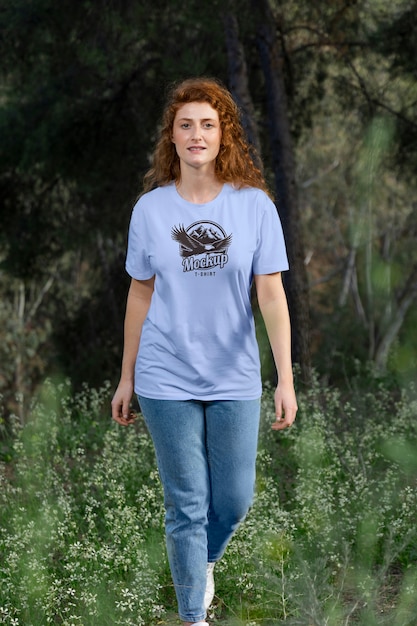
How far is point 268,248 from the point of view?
3.75m

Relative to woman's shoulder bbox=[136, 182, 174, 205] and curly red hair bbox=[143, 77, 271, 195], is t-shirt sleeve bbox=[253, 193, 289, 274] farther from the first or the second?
woman's shoulder bbox=[136, 182, 174, 205]

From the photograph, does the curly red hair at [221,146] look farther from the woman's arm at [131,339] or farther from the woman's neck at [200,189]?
the woman's arm at [131,339]

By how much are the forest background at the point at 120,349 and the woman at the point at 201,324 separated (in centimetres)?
43

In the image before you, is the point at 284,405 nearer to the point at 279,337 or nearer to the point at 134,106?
the point at 279,337

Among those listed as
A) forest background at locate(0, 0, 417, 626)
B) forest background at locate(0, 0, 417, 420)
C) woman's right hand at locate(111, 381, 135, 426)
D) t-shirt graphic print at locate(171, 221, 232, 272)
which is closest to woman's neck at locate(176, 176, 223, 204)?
t-shirt graphic print at locate(171, 221, 232, 272)

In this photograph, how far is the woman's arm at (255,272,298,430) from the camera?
377cm

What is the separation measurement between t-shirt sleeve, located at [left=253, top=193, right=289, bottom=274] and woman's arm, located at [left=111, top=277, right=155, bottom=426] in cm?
43

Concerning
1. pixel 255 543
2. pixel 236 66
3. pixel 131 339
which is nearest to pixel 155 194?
pixel 131 339

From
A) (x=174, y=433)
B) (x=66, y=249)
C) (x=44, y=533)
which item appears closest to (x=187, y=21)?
(x=66, y=249)

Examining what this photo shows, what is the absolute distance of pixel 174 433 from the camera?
3.73m

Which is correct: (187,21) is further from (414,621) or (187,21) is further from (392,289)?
(392,289)

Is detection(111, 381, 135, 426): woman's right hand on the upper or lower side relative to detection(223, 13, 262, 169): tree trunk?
lower

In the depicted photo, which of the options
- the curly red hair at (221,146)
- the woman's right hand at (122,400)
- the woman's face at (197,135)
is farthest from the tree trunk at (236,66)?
the woman's right hand at (122,400)

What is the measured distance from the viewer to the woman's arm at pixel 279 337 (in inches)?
149
